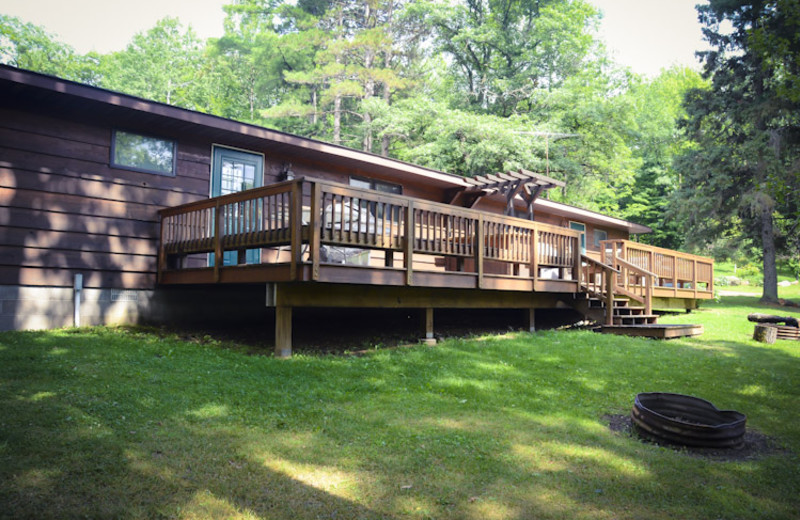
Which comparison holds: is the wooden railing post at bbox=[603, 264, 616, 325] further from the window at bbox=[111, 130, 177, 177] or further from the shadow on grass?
the window at bbox=[111, 130, 177, 177]

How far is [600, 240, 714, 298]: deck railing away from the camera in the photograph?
40.1 feet

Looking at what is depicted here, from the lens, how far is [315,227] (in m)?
6.33

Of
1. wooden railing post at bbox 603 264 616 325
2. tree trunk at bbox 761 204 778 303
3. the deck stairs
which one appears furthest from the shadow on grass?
tree trunk at bbox 761 204 778 303

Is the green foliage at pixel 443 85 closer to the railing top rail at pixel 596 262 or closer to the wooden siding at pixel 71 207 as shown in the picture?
the railing top rail at pixel 596 262

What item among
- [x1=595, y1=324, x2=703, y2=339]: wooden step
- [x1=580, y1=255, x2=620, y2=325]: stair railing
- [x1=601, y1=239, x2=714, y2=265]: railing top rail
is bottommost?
[x1=595, y1=324, x2=703, y2=339]: wooden step

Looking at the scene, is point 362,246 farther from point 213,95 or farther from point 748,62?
point 213,95

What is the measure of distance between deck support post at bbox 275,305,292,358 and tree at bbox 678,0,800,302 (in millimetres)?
18339

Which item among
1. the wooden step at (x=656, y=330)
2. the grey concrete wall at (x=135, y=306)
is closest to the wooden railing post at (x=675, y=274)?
the wooden step at (x=656, y=330)

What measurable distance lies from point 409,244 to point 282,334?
2.20 m

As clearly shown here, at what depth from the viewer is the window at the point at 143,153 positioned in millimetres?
8172

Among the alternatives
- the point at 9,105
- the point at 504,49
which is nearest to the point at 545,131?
the point at 504,49

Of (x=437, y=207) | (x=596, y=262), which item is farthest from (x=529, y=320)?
(x=437, y=207)

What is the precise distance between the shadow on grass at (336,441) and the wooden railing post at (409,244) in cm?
143

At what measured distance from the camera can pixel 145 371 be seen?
17.7 feet
